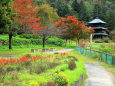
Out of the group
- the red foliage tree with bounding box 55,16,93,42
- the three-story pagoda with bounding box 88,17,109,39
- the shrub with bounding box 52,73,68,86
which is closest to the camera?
the shrub with bounding box 52,73,68,86

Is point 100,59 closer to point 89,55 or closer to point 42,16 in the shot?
point 89,55

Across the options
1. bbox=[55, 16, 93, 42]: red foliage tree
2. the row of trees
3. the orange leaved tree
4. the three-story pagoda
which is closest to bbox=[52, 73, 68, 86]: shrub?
the row of trees

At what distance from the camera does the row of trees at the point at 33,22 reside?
24.1m

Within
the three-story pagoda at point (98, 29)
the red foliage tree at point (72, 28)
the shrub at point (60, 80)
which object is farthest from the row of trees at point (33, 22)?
the shrub at point (60, 80)

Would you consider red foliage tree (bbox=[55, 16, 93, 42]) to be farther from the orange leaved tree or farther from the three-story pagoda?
the three-story pagoda

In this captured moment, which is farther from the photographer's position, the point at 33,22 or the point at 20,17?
the point at 33,22

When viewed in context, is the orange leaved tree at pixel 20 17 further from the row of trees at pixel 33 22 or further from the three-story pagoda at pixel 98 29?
the three-story pagoda at pixel 98 29

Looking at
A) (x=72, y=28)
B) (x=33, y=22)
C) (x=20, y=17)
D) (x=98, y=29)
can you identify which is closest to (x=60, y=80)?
(x=20, y=17)

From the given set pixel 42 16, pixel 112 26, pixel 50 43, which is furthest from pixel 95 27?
pixel 50 43

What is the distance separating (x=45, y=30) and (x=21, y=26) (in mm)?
10545

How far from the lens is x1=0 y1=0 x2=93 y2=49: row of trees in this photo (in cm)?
2409

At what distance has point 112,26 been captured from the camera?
7856 centimetres

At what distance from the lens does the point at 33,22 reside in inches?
1325

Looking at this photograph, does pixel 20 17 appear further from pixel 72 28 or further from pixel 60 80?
pixel 60 80
